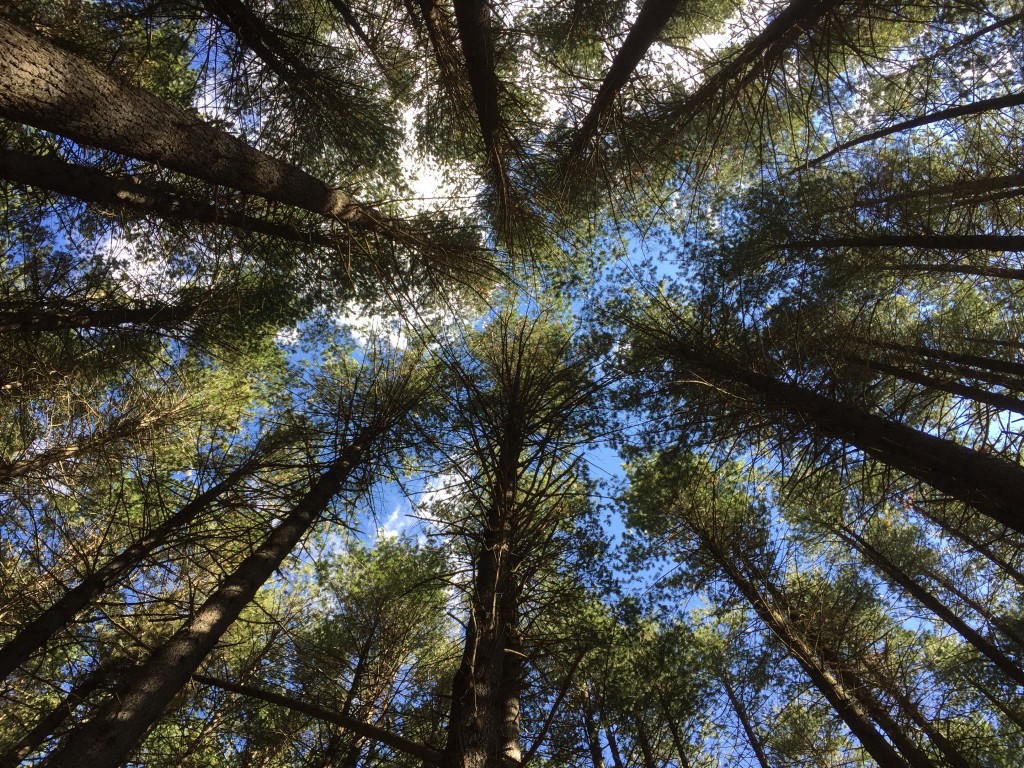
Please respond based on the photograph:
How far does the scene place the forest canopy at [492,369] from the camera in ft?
10.4

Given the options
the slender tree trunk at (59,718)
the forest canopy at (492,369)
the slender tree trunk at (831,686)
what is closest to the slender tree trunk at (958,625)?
the forest canopy at (492,369)

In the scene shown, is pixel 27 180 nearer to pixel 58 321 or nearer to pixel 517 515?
pixel 58 321

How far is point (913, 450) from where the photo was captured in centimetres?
357

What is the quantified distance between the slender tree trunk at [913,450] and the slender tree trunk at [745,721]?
5.36 meters

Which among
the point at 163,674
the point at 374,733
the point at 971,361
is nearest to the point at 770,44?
the point at 374,733

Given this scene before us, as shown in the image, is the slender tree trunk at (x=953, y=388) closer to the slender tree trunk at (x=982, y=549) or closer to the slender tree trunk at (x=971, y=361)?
the slender tree trunk at (x=971, y=361)

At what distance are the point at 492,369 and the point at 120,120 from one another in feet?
11.9

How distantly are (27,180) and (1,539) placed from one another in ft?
19.1

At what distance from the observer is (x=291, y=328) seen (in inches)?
307

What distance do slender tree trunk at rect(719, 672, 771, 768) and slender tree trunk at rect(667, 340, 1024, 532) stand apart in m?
5.36

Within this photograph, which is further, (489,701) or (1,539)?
(1,539)

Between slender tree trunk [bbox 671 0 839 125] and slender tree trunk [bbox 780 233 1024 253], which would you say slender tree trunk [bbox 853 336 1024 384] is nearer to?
slender tree trunk [bbox 780 233 1024 253]

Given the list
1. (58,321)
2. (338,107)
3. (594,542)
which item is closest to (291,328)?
(58,321)

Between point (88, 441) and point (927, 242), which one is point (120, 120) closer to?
point (88, 441)
